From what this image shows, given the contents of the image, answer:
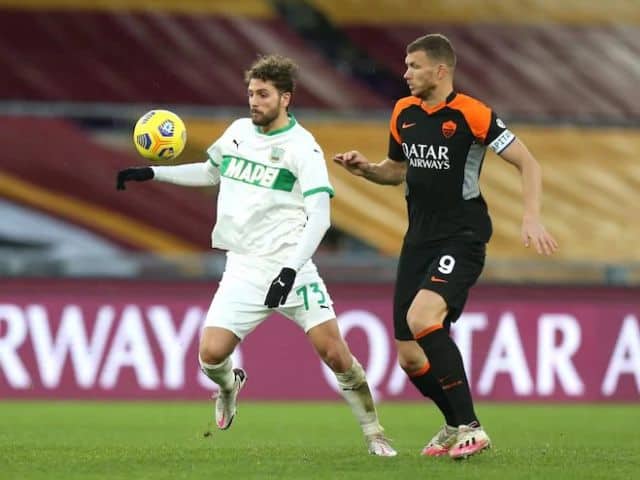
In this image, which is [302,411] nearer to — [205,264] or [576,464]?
[205,264]

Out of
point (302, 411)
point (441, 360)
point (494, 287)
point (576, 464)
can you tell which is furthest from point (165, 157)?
point (494, 287)

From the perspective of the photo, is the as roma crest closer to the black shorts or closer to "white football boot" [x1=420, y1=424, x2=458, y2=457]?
the black shorts

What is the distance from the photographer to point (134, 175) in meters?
8.83

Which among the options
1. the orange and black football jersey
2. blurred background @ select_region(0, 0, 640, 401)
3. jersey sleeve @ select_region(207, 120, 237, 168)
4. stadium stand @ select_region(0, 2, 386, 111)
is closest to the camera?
the orange and black football jersey

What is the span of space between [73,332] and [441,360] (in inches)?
285

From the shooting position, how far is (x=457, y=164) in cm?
853

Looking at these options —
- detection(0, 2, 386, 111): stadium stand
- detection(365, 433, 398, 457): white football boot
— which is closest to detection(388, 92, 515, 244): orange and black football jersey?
detection(365, 433, 398, 457): white football boot

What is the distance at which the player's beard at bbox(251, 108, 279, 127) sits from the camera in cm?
861

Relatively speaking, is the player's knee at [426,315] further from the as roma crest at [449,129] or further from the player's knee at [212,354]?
the player's knee at [212,354]

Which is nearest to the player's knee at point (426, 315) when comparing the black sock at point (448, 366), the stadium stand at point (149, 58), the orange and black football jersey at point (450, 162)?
the black sock at point (448, 366)

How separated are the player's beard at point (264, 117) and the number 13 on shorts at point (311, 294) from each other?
0.94 meters

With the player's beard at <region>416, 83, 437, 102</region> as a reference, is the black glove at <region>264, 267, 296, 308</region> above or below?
below

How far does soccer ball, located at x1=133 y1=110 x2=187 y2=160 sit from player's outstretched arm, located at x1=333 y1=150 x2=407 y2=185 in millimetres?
955

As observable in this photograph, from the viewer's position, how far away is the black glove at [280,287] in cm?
816
